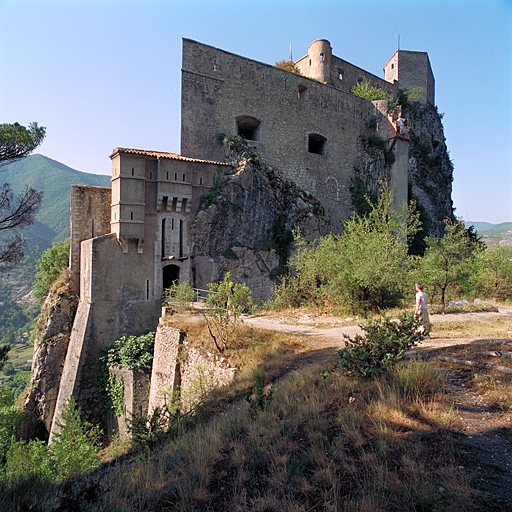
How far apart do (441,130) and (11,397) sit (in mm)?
39884

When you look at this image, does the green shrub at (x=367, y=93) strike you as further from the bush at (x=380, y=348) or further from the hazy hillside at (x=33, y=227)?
the hazy hillside at (x=33, y=227)

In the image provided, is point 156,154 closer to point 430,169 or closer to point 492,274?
point 492,274

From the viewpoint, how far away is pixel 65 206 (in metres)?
75.9

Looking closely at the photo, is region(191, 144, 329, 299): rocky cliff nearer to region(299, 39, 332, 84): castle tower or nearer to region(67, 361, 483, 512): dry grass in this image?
region(299, 39, 332, 84): castle tower

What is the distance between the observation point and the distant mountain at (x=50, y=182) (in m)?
70.8

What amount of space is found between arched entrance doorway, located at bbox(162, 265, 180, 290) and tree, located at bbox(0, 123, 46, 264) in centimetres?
552

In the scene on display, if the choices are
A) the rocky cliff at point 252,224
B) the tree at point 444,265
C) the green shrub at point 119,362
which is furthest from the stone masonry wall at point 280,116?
the tree at point 444,265

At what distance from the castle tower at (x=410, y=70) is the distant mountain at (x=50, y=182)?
56.1 m

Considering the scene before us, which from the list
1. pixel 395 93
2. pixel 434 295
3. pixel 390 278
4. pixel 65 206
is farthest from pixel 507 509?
pixel 65 206

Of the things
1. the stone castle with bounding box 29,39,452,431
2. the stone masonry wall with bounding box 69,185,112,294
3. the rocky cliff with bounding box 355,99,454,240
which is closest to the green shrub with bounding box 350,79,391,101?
the stone castle with bounding box 29,39,452,431

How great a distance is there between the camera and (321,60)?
27.8 meters

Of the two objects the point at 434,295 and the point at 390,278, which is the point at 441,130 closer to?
the point at 434,295

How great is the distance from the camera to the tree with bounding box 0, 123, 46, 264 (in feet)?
37.9

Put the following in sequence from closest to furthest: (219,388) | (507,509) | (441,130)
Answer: (507,509), (219,388), (441,130)
